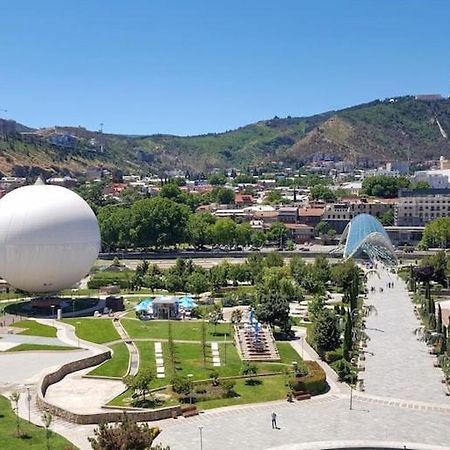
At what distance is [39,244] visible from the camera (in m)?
60.7

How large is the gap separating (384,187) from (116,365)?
135m

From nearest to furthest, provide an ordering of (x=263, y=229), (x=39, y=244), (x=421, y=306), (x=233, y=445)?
1. (x=233, y=445)
2. (x=39, y=244)
3. (x=421, y=306)
4. (x=263, y=229)

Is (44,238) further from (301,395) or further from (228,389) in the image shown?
(301,395)

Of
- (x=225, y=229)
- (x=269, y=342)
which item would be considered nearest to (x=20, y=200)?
(x=269, y=342)

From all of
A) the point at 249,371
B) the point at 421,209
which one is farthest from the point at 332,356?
the point at 421,209

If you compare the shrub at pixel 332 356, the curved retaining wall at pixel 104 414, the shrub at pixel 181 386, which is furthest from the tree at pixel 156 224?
the curved retaining wall at pixel 104 414

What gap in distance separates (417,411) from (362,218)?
69.0m

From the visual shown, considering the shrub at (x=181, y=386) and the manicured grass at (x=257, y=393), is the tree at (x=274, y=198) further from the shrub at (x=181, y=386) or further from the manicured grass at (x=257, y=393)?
the shrub at (x=181, y=386)

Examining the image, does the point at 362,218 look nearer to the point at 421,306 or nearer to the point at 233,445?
the point at 421,306

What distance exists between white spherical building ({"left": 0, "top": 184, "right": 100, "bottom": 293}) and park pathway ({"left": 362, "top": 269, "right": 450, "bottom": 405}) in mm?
25169

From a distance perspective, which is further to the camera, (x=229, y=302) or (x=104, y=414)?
(x=229, y=302)

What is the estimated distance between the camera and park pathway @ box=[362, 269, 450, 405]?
4044cm

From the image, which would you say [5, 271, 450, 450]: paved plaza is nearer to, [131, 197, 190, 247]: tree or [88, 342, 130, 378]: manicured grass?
[88, 342, 130, 378]: manicured grass

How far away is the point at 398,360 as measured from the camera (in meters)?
47.3
